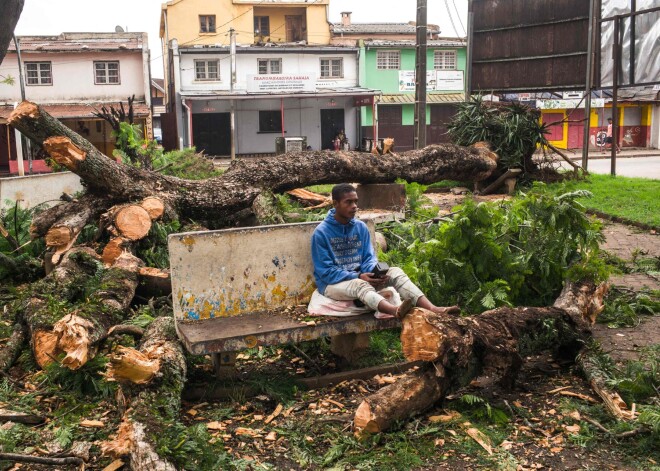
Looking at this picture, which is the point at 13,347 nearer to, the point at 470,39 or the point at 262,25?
the point at 470,39

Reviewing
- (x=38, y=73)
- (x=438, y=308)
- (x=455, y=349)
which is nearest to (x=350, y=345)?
(x=438, y=308)

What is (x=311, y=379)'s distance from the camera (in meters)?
5.21

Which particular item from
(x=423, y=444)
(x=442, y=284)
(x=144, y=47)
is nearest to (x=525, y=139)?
(x=442, y=284)

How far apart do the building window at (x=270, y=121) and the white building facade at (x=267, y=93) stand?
4cm

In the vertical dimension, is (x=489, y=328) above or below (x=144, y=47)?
below

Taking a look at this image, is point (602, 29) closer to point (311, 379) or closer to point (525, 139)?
point (525, 139)

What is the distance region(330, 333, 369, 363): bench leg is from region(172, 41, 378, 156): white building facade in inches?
1162

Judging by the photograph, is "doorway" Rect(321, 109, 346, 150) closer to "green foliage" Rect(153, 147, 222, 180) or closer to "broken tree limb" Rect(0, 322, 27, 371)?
"green foliage" Rect(153, 147, 222, 180)

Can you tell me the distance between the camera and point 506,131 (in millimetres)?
13938

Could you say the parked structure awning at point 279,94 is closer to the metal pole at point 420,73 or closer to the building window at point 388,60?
the building window at point 388,60

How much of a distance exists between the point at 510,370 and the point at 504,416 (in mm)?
422

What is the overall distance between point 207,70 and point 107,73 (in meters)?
5.57

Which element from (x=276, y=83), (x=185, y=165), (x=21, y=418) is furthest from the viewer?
(x=276, y=83)

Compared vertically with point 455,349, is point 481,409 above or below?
below
